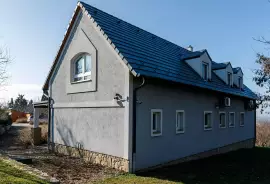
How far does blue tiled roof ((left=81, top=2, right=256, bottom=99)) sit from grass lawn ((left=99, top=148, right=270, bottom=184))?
3.85 meters

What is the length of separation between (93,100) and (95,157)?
8.57ft

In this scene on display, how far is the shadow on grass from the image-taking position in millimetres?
9008

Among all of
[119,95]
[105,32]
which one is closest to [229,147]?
[119,95]

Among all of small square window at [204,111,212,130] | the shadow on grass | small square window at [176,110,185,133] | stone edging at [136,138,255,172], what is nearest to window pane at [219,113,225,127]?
stone edging at [136,138,255,172]

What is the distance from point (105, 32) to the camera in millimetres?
10836

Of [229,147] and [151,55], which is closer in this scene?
[151,55]

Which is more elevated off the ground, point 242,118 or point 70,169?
point 242,118

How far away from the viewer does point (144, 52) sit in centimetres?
1174

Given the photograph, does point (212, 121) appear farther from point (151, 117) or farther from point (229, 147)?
point (151, 117)

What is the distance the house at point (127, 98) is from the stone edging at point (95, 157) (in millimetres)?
40

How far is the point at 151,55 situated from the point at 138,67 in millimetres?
2447

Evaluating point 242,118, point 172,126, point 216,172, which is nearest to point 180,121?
point 172,126

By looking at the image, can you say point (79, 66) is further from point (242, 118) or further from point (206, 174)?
point (242, 118)

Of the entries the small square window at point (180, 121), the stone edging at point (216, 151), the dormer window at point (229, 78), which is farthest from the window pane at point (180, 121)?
the dormer window at point (229, 78)
